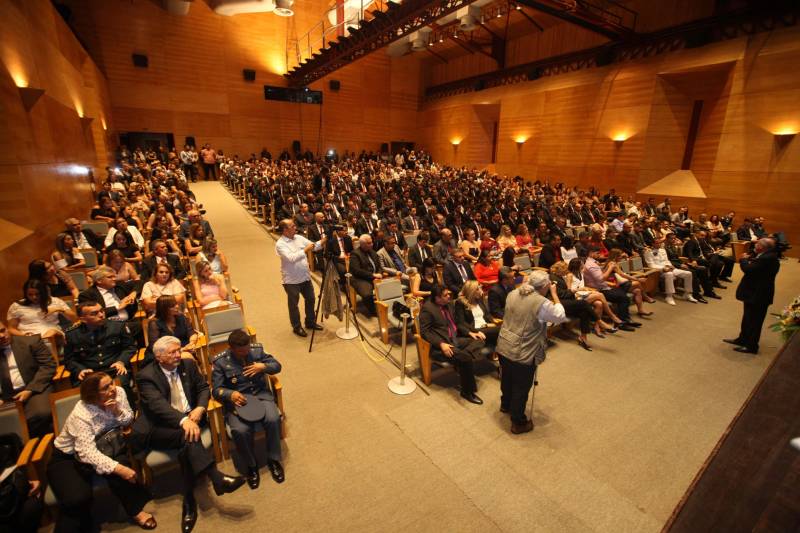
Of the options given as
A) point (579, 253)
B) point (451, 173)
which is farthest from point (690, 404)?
point (451, 173)

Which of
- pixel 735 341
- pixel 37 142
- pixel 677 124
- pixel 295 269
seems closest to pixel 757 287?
pixel 735 341

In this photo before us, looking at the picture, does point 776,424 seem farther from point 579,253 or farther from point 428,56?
point 428,56

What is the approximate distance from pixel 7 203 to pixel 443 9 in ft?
35.3

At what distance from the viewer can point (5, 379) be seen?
9.46 feet

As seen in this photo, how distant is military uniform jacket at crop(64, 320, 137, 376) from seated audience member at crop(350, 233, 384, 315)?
280 cm

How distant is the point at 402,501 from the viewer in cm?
263

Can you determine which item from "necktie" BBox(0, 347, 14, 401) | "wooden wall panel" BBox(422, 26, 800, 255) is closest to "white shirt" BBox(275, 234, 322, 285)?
"necktie" BBox(0, 347, 14, 401)

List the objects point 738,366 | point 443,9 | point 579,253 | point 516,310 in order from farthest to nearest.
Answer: point 443,9 → point 579,253 → point 738,366 → point 516,310

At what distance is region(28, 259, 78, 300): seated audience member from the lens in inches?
149

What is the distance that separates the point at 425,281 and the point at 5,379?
3.93m

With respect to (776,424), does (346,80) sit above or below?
above

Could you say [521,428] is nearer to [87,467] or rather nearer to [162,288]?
[87,467]

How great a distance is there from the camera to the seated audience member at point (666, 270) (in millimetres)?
6719

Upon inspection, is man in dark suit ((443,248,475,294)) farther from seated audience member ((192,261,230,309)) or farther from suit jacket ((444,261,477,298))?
seated audience member ((192,261,230,309))
